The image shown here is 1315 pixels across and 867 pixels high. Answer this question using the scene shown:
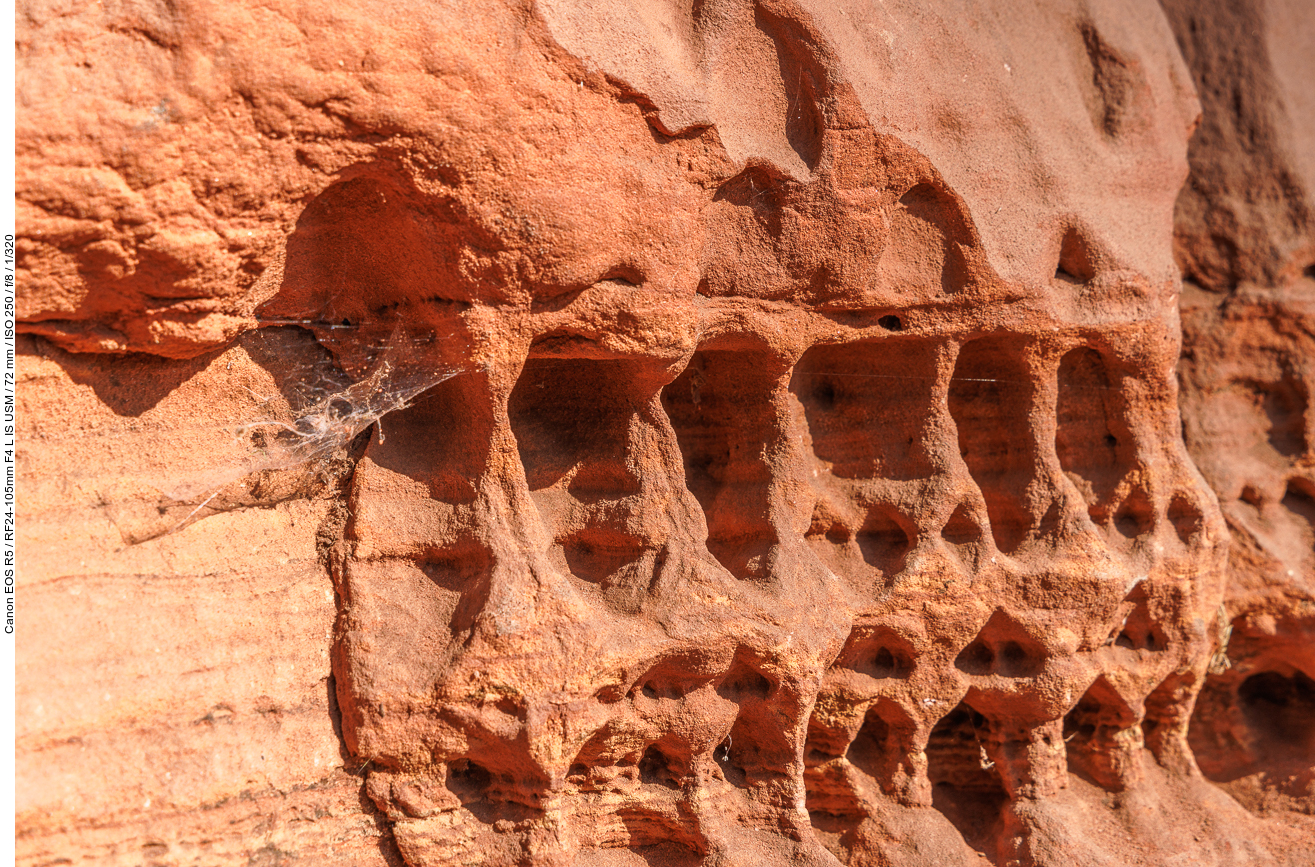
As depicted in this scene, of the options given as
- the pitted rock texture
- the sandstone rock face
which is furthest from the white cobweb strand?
the pitted rock texture

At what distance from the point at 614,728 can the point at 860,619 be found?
2.37ft

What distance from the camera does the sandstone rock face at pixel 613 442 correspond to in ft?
6.10

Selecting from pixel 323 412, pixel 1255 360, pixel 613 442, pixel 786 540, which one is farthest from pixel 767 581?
pixel 1255 360

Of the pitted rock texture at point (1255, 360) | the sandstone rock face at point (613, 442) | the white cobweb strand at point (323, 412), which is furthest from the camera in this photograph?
the pitted rock texture at point (1255, 360)

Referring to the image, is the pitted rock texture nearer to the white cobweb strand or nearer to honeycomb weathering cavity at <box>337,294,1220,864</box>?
honeycomb weathering cavity at <box>337,294,1220,864</box>

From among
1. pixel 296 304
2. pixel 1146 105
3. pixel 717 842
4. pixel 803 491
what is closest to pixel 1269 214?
pixel 1146 105

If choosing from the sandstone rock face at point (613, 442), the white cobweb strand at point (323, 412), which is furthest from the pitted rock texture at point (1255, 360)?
the white cobweb strand at point (323, 412)

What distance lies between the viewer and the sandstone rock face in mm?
1859

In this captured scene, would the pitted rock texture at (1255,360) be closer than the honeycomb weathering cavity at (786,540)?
Result: No

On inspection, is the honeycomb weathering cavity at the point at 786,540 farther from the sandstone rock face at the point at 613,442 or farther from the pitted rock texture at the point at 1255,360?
the pitted rock texture at the point at 1255,360

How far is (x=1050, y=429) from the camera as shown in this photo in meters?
2.90

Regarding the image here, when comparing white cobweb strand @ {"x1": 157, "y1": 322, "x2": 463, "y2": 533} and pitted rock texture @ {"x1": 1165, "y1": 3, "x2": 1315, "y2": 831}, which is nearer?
white cobweb strand @ {"x1": 157, "y1": 322, "x2": 463, "y2": 533}

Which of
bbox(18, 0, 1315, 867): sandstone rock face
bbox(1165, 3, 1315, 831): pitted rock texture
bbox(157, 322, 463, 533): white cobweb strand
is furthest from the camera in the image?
bbox(1165, 3, 1315, 831): pitted rock texture

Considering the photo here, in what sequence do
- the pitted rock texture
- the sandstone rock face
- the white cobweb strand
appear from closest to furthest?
the sandstone rock face
the white cobweb strand
the pitted rock texture
